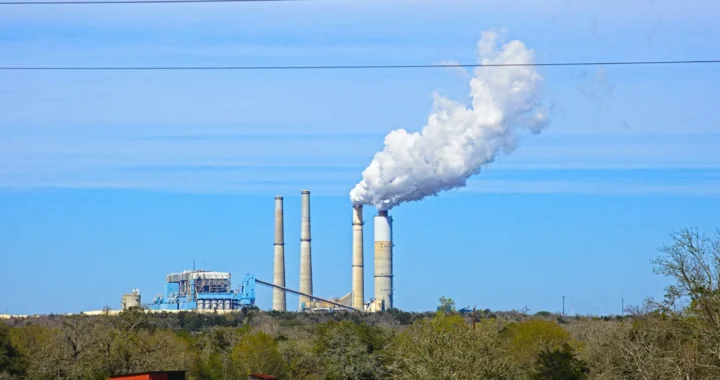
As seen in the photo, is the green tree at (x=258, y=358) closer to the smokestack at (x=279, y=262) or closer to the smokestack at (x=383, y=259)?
the smokestack at (x=383, y=259)

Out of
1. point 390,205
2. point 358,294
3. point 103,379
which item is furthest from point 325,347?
point 358,294

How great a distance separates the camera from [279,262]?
400ft

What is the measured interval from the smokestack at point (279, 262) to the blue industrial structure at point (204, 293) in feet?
21.3

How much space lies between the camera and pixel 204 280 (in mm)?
127688

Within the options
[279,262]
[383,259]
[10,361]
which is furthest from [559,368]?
[279,262]

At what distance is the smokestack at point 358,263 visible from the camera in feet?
362

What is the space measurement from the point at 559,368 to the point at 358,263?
67.3 metres

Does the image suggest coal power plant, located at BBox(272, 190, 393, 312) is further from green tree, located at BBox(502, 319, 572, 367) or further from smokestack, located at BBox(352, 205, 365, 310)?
green tree, located at BBox(502, 319, 572, 367)

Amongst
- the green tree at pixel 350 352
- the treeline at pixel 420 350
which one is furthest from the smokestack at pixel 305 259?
the green tree at pixel 350 352

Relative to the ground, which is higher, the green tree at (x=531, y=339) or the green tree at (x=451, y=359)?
the green tree at (x=531, y=339)

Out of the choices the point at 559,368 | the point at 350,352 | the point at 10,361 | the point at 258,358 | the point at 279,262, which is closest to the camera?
the point at 559,368

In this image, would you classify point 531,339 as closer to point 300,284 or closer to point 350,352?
point 350,352

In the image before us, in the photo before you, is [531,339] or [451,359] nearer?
[451,359]

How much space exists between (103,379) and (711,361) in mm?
21430
